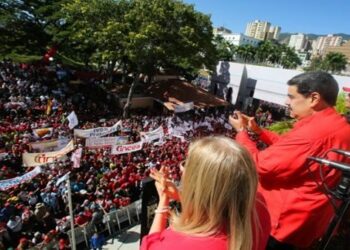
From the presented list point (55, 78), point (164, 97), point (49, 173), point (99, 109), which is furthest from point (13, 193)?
point (164, 97)

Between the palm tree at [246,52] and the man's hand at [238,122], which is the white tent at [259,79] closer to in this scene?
the man's hand at [238,122]

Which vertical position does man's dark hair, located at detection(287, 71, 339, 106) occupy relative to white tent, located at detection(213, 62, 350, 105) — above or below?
above

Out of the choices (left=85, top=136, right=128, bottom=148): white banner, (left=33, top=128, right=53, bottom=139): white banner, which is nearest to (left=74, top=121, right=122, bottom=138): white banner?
(left=85, top=136, right=128, bottom=148): white banner

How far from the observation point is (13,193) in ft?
32.0

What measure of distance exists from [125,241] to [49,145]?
3835 mm

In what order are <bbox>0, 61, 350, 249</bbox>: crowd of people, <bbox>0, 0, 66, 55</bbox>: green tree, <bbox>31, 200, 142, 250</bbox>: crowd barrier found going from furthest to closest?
1. <bbox>0, 0, 66, 55</bbox>: green tree
2. <bbox>31, 200, 142, 250</bbox>: crowd barrier
3. <bbox>0, 61, 350, 249</bbox>: crowd of people

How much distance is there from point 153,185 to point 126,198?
28.1ft

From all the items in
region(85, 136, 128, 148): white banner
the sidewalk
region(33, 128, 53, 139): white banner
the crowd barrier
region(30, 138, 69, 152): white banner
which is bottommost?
the sidewalk

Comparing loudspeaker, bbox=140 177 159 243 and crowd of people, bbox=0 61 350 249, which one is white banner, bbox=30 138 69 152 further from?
loudspeaker, bbox=140 177 159 243

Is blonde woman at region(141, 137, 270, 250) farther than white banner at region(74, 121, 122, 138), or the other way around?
white banner at region(74, 121, 122, 138)

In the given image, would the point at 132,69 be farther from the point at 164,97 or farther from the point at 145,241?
the point at 145,241

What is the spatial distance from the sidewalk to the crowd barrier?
0.91 ft

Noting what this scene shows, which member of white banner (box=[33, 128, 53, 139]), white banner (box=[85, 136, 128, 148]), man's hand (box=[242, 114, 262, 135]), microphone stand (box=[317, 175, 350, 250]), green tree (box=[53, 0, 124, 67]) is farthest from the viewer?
green tree (box=[53, 0, 124, 67])

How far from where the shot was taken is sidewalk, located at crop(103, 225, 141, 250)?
345 inches
